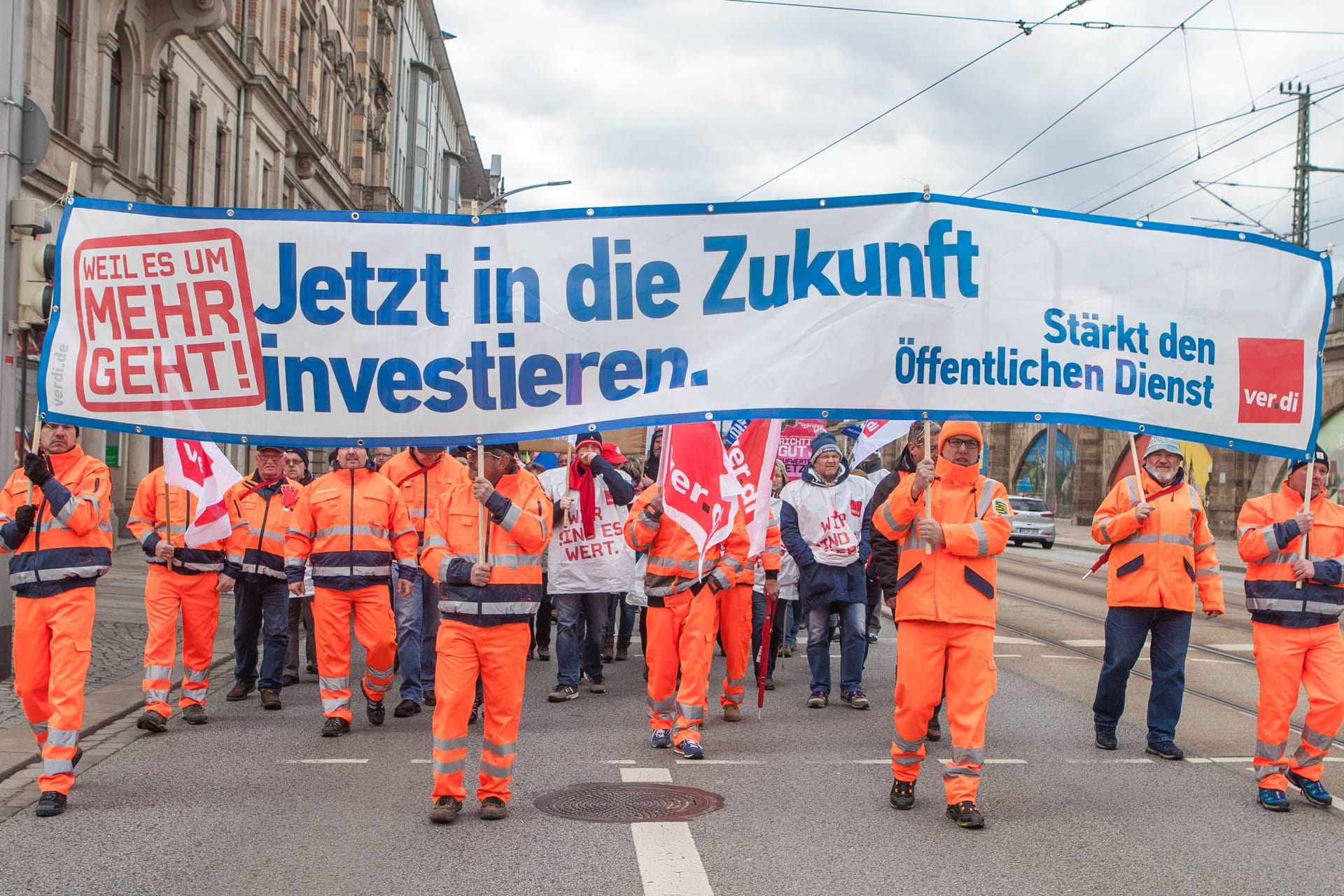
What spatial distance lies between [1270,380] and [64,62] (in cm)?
1834

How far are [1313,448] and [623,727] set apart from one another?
14.4 feet

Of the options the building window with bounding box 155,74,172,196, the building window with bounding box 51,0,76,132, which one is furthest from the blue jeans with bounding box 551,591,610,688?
the building window with bounding box 155,74,172,196

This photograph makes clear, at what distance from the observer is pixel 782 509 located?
961 centimetres

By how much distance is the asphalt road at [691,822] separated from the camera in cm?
522

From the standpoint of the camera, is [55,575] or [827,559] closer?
[55,575]

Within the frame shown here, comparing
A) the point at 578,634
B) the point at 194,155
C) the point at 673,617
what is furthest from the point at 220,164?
the point at 673,617

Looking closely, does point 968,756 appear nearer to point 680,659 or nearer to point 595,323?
point 680,659

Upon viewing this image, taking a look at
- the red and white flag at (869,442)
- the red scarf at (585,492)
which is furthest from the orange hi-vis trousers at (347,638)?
the red and white flag at (869,442)

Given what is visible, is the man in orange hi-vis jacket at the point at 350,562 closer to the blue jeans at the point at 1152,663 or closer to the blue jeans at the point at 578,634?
the blue jeans at the point at 578,634

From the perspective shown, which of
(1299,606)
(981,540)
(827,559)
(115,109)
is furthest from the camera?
(115,109)

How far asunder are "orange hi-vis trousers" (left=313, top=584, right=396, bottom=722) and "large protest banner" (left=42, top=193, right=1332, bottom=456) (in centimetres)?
277

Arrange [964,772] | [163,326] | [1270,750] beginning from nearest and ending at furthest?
1. [163,326]
2. [964,772]
3. [1270,750]

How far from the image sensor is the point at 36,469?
6.23 meters

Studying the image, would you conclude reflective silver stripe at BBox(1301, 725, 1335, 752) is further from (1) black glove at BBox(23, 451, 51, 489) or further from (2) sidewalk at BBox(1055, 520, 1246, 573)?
(2) sidewalk at BBox(1055, 520, 1246, 573)
